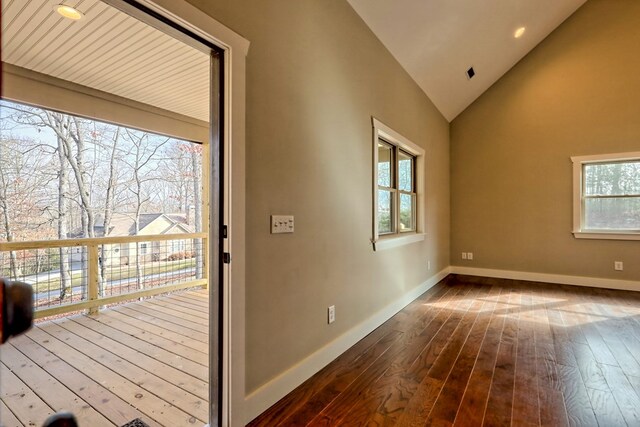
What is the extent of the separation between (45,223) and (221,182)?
3170 mm

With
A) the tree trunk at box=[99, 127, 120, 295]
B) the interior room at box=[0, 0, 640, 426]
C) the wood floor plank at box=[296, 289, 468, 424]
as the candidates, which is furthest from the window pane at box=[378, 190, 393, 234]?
the tree trunk at box=[99, 127, 120, 295]

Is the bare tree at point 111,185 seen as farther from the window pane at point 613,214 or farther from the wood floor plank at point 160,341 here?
the window pane at point 613,214

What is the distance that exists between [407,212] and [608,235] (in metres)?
2.95

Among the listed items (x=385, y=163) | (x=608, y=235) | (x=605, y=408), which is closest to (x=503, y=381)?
(x=605, y=408)

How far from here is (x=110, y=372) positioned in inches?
90.8

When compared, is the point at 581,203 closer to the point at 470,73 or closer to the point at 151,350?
the point at 470,73

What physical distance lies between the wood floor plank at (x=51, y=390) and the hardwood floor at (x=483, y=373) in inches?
37.2

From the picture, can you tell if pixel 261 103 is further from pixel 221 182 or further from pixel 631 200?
pixel 631 200

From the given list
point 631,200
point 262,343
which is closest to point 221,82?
point 262,343

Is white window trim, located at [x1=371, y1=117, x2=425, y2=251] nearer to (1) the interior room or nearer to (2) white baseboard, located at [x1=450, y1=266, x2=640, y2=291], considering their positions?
(1) the interior room

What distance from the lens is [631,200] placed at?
4.47m

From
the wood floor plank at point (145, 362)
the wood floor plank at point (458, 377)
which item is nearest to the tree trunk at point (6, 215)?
the wood floor plank at point (145, 362)

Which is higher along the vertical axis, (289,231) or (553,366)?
(289,231)

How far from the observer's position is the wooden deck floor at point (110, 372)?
187cm
